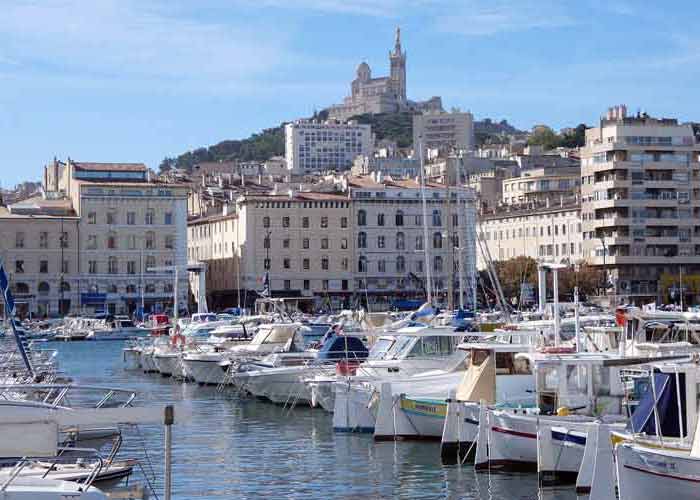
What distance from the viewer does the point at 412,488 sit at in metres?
26.7

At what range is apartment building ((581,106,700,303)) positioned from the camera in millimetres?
104000

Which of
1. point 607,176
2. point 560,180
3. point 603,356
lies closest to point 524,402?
point 603,356

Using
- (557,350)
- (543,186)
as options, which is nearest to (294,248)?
(543,186)

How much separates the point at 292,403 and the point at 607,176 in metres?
64.9

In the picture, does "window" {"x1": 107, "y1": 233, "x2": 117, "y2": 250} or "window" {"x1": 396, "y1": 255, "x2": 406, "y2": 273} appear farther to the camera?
"window" {"x1": 396, "y1": 255, "x2": 406, "y2": 273}

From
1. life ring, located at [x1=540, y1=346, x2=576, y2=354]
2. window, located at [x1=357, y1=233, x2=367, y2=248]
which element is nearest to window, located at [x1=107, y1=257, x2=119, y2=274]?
window, located at [x1=357, y1=233, x2=367, y2=248]

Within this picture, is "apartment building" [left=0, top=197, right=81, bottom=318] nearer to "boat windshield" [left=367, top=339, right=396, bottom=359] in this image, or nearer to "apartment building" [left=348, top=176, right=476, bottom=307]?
"apartment building" [left=348, top=176, right=476, bottom=307]

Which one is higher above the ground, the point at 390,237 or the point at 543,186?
the point at 543,186

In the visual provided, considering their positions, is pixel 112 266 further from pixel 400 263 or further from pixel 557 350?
pixel 557 350

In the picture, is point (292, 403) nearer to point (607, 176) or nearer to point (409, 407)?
point (409, 407)

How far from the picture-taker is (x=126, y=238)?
117 m

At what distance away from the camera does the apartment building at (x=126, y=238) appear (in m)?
116

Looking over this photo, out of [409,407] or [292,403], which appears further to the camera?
[292,403]

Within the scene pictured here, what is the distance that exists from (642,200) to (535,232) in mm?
18010
